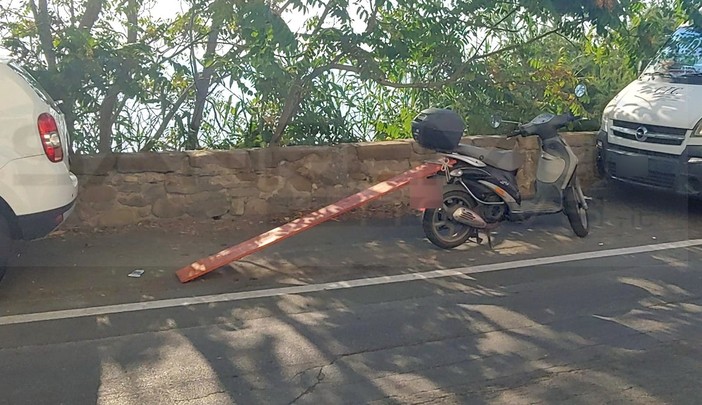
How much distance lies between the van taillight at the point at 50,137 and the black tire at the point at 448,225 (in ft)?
9.79

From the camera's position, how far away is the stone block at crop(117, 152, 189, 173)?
7043 mm

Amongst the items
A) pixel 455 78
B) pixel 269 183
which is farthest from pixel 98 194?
pixel 455 78

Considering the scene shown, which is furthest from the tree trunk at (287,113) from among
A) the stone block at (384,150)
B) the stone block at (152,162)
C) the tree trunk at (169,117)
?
the stone block at (152,162)

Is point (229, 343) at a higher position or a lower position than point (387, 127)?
lower

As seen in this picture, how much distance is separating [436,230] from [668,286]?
1894 mm

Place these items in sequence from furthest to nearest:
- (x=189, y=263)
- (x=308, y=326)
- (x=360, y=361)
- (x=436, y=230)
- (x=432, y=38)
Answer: (x=432, y=38), (x=436, y=230), (x=189, y=263), (x=308, y=326), (x=360, y=361)

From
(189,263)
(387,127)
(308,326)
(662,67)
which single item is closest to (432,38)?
(387,127)

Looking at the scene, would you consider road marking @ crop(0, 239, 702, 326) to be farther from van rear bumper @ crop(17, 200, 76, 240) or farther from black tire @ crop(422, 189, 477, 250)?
van rear bumper @ crop(17, 200, 76, 240)

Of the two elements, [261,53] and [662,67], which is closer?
[261,53]

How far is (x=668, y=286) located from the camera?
5.59 metres

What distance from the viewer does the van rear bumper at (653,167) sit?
7.49 m

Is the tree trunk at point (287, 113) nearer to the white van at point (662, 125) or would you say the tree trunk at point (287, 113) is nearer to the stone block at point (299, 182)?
the stone block at point (299, 182)

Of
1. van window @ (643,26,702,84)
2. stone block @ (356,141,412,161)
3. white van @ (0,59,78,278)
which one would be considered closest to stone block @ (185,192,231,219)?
stone block @ (356,141,412,161)

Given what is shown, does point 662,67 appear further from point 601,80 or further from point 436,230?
point 436,230
